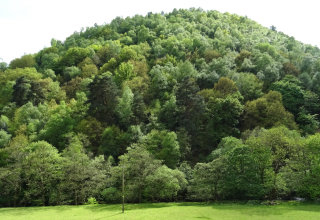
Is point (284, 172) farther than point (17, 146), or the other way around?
point (17, 146)

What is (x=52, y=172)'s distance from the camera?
58.8m

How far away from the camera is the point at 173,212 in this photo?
4366cm

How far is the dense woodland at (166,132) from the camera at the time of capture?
2039 inches

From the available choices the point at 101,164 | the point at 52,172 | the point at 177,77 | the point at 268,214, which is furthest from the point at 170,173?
the point at 177,77

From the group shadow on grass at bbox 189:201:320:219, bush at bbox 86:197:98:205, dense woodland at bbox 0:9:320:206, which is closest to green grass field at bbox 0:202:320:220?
shadow on grass at bbox 189:201:320:219

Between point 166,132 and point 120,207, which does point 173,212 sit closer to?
point 120,207

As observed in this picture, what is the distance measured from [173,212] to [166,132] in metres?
25.4

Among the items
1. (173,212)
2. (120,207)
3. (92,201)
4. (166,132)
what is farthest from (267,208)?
(92,201)

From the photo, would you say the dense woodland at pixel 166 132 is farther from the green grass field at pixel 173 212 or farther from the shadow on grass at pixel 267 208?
the green grass field at pixel 173 212

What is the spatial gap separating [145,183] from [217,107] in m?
28.7

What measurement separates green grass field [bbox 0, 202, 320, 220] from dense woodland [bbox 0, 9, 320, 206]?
4075mm

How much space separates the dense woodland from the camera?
51.8 metres

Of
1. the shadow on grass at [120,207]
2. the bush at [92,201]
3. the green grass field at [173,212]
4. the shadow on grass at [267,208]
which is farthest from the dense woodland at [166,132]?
the green grass field at [173,212]

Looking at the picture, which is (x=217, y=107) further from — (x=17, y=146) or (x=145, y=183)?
(x=17, y=146)
